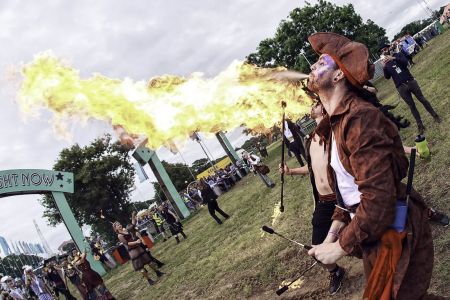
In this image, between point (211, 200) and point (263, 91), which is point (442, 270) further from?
point (211, 200)

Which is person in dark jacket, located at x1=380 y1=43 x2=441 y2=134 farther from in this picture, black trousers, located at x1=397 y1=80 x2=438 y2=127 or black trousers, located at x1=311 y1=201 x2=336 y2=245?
black trousers, located at x1=311 y1=201 x2=336 y2=245

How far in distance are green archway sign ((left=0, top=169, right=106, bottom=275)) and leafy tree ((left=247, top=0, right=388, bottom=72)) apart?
2766 cm

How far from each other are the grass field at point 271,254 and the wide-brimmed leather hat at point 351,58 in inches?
121

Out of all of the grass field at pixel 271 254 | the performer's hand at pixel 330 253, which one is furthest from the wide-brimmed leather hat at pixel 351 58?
the grass field at pixel 271 254

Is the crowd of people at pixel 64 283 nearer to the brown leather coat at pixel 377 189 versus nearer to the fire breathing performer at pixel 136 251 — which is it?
the fire breathing performer at pixel 136 251

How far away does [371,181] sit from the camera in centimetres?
215

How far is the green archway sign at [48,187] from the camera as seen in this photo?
1739cm

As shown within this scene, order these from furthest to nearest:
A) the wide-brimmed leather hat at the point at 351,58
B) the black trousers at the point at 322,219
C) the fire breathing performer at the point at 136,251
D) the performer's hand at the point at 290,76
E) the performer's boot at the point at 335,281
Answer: the fire breathing performer at the point at 136,251
the performer's boot at the point at 335,281
the black trousers at the point at 322,219
the performer's hand at the point at 290,76
the wide-brimmed leather hat at the point at 351,58

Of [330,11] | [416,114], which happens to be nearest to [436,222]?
[416,114]

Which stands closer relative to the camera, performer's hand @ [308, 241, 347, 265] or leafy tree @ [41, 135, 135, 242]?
performer's hand @ [308, 241, 347, 265]

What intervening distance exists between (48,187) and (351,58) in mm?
19243

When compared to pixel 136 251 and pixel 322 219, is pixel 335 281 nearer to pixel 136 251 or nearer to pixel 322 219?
pixel 322 219

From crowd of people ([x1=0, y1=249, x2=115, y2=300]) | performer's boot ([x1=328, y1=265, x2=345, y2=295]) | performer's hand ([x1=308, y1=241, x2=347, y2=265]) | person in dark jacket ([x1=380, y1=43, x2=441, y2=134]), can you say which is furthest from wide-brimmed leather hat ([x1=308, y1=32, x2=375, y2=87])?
crowd of people ([x1=0, y1=249, x2=115, y2=300])

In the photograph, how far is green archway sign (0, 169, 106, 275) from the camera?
1739 cm
